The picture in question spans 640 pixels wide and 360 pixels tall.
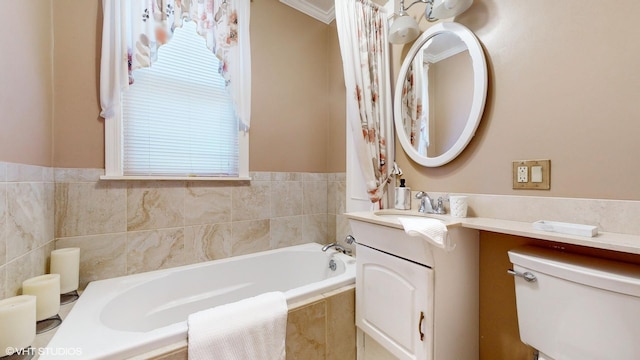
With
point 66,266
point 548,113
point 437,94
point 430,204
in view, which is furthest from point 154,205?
point 548,113

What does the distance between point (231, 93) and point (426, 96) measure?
137 cm

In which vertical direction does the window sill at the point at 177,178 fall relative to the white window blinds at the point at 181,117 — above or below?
below

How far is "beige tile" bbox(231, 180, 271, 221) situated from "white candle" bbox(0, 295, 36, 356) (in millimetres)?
1122

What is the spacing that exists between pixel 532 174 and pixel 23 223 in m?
2.21

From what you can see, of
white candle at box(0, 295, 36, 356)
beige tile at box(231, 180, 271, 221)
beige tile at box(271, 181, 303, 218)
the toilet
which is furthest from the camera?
beige tile at box(271, 181, 303, 218)

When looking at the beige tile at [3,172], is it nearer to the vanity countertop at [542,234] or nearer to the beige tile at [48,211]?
the beige tile at [48,211]

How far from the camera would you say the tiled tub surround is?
3.44ft

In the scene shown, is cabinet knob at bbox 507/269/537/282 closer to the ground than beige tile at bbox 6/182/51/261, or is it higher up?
closer to the ground

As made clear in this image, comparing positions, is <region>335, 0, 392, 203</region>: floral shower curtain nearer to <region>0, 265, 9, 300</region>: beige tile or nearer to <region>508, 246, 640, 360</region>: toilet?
<region>508, 246, 640, 360</region>: toilet

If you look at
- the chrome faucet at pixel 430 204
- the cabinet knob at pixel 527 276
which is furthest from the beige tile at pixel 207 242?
the cabinet knob at pixel 527 276

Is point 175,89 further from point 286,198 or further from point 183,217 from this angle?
point 286,198

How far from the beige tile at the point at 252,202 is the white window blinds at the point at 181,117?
0.17 metres

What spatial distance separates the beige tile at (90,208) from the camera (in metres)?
1.40

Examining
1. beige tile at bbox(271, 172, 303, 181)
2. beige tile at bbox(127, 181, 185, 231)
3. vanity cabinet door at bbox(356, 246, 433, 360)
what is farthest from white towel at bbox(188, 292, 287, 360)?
beige tile at bbox(271, 172, 303, 181)
